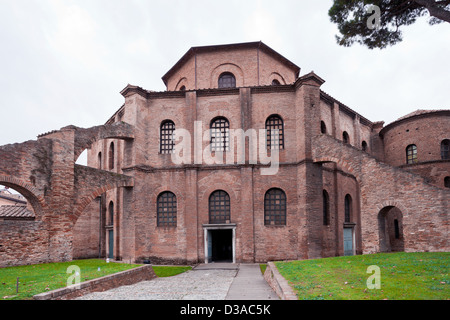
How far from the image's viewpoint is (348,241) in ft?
66.6

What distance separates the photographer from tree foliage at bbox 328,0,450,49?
12188 millimetres

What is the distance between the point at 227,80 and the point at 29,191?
525 inches

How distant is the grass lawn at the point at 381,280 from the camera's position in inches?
249

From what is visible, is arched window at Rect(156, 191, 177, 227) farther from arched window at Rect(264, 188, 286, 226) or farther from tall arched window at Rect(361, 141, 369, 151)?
tall arched window at Rect(361, 141, 369, 151)

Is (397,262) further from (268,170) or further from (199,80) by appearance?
(199,80)

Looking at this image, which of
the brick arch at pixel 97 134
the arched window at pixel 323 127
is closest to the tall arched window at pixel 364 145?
the arched window at pixel 323 127

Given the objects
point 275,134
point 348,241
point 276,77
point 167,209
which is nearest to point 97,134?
point 167,209

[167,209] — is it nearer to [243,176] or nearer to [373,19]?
[243,176]

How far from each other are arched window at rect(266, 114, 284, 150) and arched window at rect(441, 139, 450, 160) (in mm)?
11801

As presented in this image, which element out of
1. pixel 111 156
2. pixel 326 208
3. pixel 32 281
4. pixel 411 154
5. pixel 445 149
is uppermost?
pixel 111 156

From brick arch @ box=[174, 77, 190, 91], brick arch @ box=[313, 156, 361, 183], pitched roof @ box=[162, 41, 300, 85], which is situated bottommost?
brick arch @ box=[313, 156, 361, 183]

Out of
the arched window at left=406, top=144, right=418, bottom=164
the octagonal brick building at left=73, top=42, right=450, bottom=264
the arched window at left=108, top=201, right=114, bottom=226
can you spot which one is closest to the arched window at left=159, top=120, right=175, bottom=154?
the octagonal brick building at left=73, top=42, right=450, bottom=264

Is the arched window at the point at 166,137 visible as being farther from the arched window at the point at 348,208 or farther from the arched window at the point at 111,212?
the arched window at the point at 348,208

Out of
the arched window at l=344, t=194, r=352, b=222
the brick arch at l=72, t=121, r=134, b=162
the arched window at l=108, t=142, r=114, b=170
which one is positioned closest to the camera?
the brick arch at l=72, t=121, r=134, b=162
